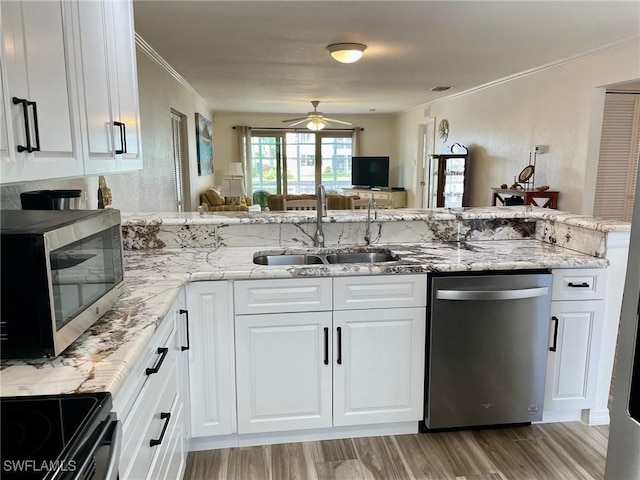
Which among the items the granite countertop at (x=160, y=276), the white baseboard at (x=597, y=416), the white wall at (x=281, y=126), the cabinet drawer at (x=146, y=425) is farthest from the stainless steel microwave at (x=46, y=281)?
the white wall at (x=281, y=126)

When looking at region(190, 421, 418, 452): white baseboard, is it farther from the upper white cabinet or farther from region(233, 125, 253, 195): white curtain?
region(233, 125, 253, 195): white curtain

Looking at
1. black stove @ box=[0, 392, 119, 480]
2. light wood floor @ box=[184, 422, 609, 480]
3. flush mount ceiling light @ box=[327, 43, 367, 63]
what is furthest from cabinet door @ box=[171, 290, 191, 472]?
flush mount ceiling light @ box=[327, 43, 367, 63]

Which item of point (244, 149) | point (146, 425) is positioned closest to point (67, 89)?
point (146, 425)

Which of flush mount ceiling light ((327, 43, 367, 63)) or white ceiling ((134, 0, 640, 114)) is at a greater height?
white ceiling ((134, 0, 640, 114))

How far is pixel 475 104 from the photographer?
6672mm

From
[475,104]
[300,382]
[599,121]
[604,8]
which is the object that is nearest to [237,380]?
[300,382]

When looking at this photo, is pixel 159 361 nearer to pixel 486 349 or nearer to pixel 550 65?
pixel 486 349

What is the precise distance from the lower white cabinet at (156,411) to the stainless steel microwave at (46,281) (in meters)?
0.21

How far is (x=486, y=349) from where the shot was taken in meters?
2.18

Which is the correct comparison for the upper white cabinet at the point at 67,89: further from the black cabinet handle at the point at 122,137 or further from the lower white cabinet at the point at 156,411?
the lower white cabinet at the point at 156,411

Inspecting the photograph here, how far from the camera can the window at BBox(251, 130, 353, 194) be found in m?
10.2

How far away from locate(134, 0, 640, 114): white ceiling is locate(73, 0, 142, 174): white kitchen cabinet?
135 centimetres

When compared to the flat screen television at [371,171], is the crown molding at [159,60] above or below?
above

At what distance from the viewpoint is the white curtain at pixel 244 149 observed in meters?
9.94
